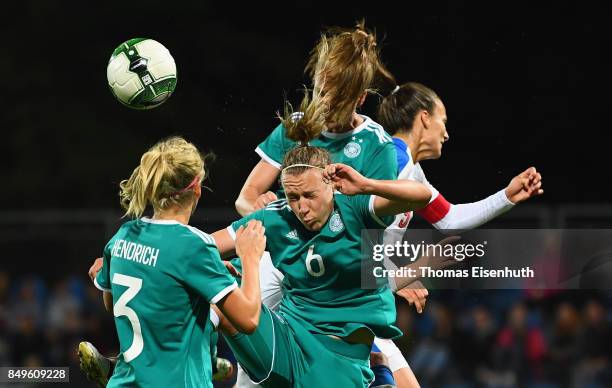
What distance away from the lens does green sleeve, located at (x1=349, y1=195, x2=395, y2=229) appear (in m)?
5.28

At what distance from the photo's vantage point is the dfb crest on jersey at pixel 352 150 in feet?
18.8

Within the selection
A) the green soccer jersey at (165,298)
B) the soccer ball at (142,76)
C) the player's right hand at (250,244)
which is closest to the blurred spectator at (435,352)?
the soccer ball at (142,76)

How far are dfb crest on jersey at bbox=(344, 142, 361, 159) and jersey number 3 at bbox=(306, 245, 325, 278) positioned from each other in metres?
0.67

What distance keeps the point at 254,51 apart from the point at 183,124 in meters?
1.39

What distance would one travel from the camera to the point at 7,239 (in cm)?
1195

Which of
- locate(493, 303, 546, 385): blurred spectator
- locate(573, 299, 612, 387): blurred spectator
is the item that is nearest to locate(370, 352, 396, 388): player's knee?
locate(493, 303, 546, 385): blurred spectator

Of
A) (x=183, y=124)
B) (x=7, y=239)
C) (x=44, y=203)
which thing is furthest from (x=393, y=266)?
(x=44, y=203)

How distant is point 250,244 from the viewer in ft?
15.3

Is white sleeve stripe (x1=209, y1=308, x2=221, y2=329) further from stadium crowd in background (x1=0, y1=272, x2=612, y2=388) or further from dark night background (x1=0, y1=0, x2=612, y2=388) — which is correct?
stadium crowd in background (x1=0, y1=272, x2=612, y2=388)

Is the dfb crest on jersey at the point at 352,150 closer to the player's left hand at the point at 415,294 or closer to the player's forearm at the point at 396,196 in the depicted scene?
the player's forearm at the point at 396,196

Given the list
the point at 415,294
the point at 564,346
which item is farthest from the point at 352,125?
the point at 564,346

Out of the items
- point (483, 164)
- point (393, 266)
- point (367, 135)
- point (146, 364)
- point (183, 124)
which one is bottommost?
point (146, 364)

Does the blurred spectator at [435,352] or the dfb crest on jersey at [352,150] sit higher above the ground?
the dfb crest on jersey at [352,150]

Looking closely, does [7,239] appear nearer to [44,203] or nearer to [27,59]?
[44,203]
